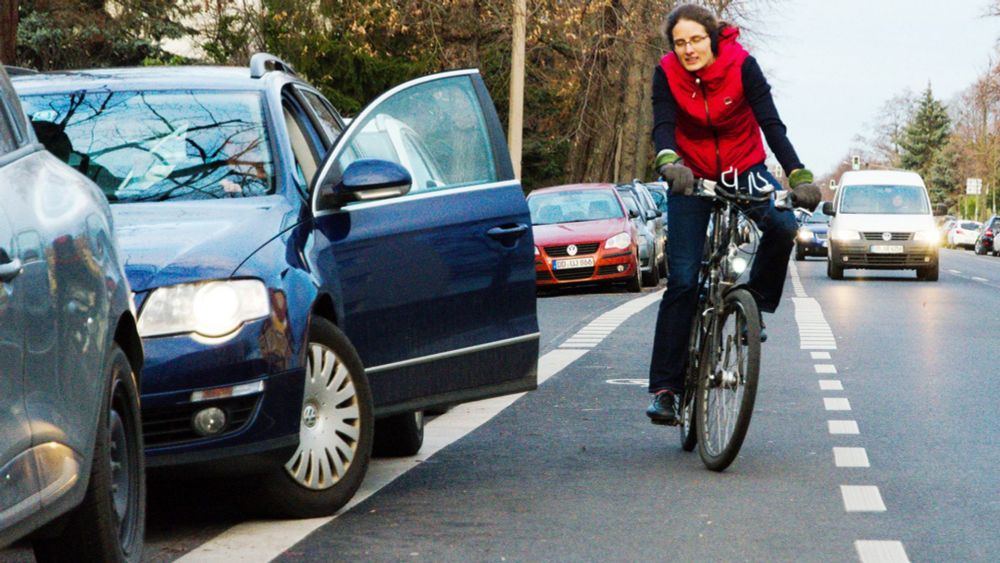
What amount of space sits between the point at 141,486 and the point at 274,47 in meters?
41.3

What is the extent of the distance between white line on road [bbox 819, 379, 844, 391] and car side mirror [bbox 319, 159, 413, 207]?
533 cm

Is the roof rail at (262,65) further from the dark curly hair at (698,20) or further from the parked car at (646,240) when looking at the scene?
the parked car at (646,240)

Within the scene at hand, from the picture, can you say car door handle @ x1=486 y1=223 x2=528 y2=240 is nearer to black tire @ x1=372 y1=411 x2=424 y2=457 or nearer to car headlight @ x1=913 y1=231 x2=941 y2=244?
black tire @ x1=372 y1=411 x2=424 y2=457

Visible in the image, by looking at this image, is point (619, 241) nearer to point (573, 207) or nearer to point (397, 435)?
point (573, 207)

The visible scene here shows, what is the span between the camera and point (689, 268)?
8.00 metres

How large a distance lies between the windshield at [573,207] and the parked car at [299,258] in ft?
58.7

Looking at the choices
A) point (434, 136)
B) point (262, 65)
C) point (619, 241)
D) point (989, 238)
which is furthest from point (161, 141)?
point (989, 238)

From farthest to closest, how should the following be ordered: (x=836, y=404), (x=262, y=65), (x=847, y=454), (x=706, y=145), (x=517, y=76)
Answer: (x=517, y=76)
(x=836, y=404)
(x=847, y=454)
(x=706, y=145)
(x=262, y=65)

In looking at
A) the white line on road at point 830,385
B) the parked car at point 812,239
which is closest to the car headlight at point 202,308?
the white line on road at point 830,385

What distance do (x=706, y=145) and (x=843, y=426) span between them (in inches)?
86.7

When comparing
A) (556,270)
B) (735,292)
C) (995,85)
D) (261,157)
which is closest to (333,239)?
(261,157)

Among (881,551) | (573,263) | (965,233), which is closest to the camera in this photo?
(881,551)

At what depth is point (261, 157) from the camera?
7.12 metres

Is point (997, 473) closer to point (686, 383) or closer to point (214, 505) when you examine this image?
point (686, 383)
